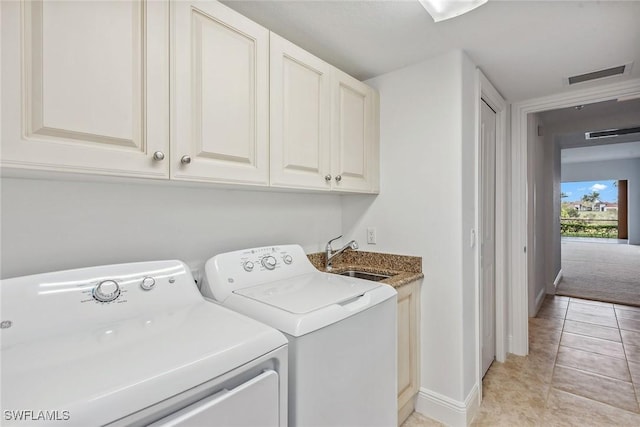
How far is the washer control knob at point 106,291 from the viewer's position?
1058 mm

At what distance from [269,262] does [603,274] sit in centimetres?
655

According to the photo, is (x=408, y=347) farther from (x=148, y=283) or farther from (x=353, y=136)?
(x=148, y=283)

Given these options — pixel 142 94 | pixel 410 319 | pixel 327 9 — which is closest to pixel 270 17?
pixel 327 9

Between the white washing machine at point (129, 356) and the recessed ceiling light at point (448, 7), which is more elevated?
the recessed ceiling light at point (448, 7)

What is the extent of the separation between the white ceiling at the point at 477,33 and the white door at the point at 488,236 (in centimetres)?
46

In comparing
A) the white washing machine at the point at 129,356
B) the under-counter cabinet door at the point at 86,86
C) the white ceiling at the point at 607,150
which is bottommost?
the white washing machine at the point at 129,356

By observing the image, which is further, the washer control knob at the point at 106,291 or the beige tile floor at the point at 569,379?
the beige tile floor at the point at 569,379

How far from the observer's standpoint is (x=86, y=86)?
930 mm

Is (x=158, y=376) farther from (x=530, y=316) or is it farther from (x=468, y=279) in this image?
(x=530, y=316)

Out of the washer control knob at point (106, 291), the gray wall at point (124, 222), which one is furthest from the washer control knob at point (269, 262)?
the washer control knob at point (106, 291)

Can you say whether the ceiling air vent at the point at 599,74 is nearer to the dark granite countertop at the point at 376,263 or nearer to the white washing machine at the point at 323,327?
the dark granite countertop at the point at 376,263

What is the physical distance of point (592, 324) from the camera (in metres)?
3.27

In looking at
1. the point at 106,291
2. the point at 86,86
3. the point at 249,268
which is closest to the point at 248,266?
the point at 249,268

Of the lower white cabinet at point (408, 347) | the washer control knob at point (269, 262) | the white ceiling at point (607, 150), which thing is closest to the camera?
the washer control knob at point (269, 262)
